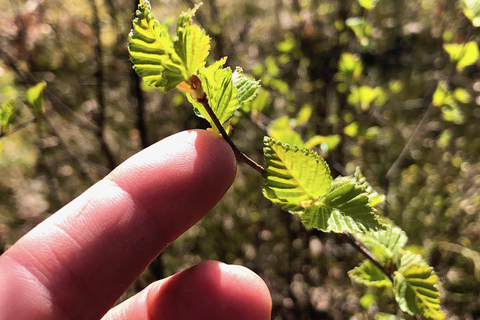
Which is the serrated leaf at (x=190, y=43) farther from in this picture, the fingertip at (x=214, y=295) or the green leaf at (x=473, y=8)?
the green leaf at (x=473, y=8)

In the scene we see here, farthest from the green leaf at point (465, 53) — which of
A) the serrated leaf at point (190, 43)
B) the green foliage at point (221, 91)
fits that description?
the serrated leaf at point (190, 43)

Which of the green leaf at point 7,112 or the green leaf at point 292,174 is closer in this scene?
the green leaf at point 292,174

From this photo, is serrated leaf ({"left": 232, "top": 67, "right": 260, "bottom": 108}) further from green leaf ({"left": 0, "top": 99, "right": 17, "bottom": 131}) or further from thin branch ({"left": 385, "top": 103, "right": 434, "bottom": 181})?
thin branch ({"left": 385, "top": 103, "right": 434, "bottom": 181})

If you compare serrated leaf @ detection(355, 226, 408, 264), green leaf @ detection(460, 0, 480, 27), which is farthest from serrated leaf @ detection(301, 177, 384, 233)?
green leaf @ detection(460, 0, 480, 27)

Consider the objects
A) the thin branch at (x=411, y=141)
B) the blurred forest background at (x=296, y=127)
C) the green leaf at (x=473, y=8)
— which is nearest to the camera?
the green leaf at (x=473, y=8)

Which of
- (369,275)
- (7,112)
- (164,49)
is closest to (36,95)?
(7,112)

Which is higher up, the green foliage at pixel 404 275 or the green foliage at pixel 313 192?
the green foliage at pixel 313 192

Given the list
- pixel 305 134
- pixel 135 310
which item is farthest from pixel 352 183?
pixel 305 134
